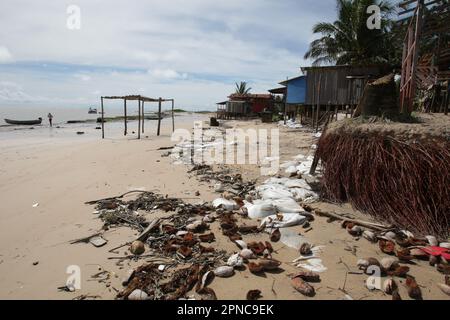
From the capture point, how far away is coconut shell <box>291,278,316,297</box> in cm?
268

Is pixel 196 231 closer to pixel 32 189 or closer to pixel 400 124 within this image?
pixel 400 124

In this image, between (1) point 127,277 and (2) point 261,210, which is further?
(2) point 261,210

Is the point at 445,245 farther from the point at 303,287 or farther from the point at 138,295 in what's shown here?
the point at 138,295

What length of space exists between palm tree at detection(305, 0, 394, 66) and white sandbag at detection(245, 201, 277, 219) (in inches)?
738

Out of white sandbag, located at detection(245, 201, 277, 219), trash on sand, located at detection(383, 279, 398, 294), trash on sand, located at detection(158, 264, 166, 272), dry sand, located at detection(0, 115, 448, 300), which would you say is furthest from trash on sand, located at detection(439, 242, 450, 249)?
trash on sand, located at detection(158, 264, 166, 272)

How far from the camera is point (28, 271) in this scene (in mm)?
3354

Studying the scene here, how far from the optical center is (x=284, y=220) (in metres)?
4.07

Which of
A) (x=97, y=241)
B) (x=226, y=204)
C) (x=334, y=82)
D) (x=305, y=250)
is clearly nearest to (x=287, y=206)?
(x=226, y=204)

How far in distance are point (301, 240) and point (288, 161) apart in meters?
4.22

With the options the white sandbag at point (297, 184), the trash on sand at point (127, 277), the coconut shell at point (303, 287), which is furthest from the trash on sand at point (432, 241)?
the trash on sand at point (127, 277)

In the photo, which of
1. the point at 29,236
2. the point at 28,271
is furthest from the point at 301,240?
the point at 29,236

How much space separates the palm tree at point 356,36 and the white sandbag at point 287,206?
1843 cm

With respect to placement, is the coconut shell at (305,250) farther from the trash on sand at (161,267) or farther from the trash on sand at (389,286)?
the trash on sand at (161,267)

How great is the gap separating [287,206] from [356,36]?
69.1ft
